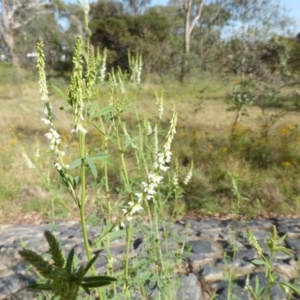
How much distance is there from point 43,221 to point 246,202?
2.82 m

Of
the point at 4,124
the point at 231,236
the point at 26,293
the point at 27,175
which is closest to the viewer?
the point at 26,293

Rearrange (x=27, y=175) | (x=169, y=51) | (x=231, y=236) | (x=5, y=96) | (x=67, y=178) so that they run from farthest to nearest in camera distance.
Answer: (x=169, y=51)
(x=5, y=96)
(x=27, y=175)
(x=231, y=236)
(x=67, y=178)

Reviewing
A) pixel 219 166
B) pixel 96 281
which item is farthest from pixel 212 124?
pixel 96 281

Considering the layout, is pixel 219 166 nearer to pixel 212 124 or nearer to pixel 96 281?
pixel 212 124

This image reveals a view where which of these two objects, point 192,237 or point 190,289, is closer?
point 190,289

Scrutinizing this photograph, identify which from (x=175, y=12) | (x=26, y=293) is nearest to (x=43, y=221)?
(x=26, y=293)

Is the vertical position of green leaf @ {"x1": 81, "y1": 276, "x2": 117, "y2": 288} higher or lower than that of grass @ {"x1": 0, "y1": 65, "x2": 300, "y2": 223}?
higher

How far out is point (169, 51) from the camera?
64.1 feet

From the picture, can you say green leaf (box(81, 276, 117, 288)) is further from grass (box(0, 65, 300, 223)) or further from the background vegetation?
grass (box(0, 65, 300, 223))

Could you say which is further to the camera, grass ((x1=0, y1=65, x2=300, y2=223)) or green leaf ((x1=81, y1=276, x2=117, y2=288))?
grass ((x1=0, y1=65, x2=300, y2=223))

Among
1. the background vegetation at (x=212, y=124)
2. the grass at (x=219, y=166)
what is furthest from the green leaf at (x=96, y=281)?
the grass at (x=219, y=166)

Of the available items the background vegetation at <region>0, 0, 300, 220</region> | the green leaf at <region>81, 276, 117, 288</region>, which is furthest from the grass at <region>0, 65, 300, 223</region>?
the green leaf at <region>81, 276, 117, 288</region>

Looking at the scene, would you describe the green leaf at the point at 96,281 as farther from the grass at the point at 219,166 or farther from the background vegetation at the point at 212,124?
the grass at the point at 219,166

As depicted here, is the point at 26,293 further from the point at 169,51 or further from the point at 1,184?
the point at 169,51
